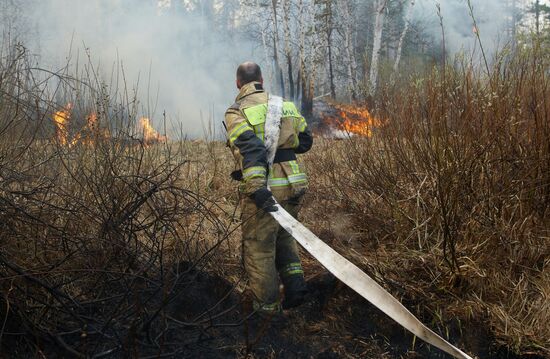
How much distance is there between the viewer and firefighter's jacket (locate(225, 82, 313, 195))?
359cm

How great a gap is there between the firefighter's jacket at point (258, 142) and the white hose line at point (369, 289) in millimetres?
601

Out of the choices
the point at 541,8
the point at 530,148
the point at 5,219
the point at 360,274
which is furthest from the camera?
the point at 541,8

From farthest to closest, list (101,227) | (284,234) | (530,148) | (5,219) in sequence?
1. (284,234)
2. (530,148)
3. (101,227)
4. (5,219)

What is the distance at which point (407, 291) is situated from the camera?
12.4ft

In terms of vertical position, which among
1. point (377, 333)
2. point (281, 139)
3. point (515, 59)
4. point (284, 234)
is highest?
point (515, 59)

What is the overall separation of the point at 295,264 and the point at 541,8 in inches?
1181

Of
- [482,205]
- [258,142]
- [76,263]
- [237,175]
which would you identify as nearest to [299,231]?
[258,142]

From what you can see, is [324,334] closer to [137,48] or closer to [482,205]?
[482,205]

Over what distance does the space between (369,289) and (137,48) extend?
19.2 metres

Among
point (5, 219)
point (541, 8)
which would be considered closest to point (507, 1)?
point (541, 8)

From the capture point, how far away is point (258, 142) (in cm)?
362

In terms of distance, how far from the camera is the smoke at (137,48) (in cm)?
1931

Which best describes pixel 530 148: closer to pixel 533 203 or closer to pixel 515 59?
pixel 533 203

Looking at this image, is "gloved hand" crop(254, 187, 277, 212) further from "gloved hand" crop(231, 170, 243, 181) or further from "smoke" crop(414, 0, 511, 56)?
"smoke" crop(414, 0, 511, 56)
